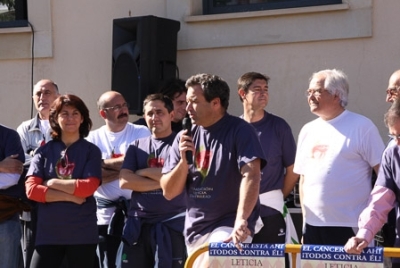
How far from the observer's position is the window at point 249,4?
8.40 m

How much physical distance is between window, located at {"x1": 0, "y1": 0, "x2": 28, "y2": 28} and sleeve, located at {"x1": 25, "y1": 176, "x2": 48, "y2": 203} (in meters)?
3.43

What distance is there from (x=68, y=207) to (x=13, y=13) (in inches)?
157

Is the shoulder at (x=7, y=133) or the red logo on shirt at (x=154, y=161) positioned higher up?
the shoulder at (x=7, y=133)

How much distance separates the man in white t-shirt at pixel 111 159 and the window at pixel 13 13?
2732 millimetres

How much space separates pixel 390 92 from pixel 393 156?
131 centimetres

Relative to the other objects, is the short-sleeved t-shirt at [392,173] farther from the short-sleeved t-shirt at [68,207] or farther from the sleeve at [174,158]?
the short-sleeved t-shirt at [68,207]

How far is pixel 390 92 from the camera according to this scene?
21.4 feet

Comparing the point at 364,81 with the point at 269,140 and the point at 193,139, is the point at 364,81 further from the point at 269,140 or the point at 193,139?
the point at 193,139

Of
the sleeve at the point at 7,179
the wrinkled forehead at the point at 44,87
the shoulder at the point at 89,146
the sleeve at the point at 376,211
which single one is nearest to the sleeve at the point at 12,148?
the sleeve at the point at 7,179

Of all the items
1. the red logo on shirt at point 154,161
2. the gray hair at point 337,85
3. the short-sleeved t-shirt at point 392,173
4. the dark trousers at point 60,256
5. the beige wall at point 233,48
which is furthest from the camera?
the beige wall at point 233,48

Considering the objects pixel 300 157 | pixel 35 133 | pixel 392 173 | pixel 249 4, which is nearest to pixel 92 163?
pixel 35 133

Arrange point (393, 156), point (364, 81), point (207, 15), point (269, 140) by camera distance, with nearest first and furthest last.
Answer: point (393, 156), point (269, 140), point (364, 81), point (207, 15)

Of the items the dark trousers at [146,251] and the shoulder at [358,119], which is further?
the dark trousers at [146,251]

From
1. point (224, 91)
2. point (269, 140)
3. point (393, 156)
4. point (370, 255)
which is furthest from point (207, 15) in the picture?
point (370, 255)
